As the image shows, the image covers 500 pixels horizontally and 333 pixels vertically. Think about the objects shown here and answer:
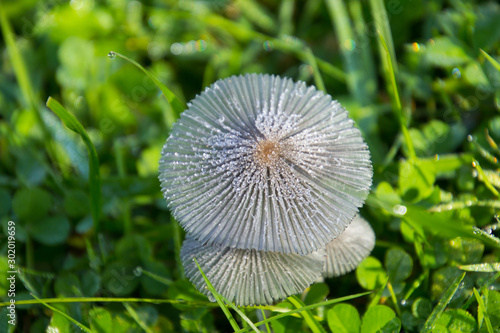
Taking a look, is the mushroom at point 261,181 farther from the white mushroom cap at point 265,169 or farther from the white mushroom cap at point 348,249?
the white mushroom cap at point 348,249

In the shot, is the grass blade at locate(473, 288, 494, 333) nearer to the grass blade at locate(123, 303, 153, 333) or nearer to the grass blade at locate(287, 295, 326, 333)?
the grass blade at locate(287, 295, 326, 333)

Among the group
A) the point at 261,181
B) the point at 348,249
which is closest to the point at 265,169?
the point at 261,181

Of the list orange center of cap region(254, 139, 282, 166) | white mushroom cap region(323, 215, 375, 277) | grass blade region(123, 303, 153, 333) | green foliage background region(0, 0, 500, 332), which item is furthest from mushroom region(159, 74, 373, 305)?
grass blade region(123, 303, 153, 333)

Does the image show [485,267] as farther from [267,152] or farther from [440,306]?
[267,152]

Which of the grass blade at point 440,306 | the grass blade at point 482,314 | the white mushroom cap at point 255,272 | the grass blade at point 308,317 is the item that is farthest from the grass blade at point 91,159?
the grass blade at point 482,314

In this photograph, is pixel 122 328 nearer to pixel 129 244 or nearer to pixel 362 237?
pixel 129 244

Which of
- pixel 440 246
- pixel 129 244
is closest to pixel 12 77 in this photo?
pixel 129 244
